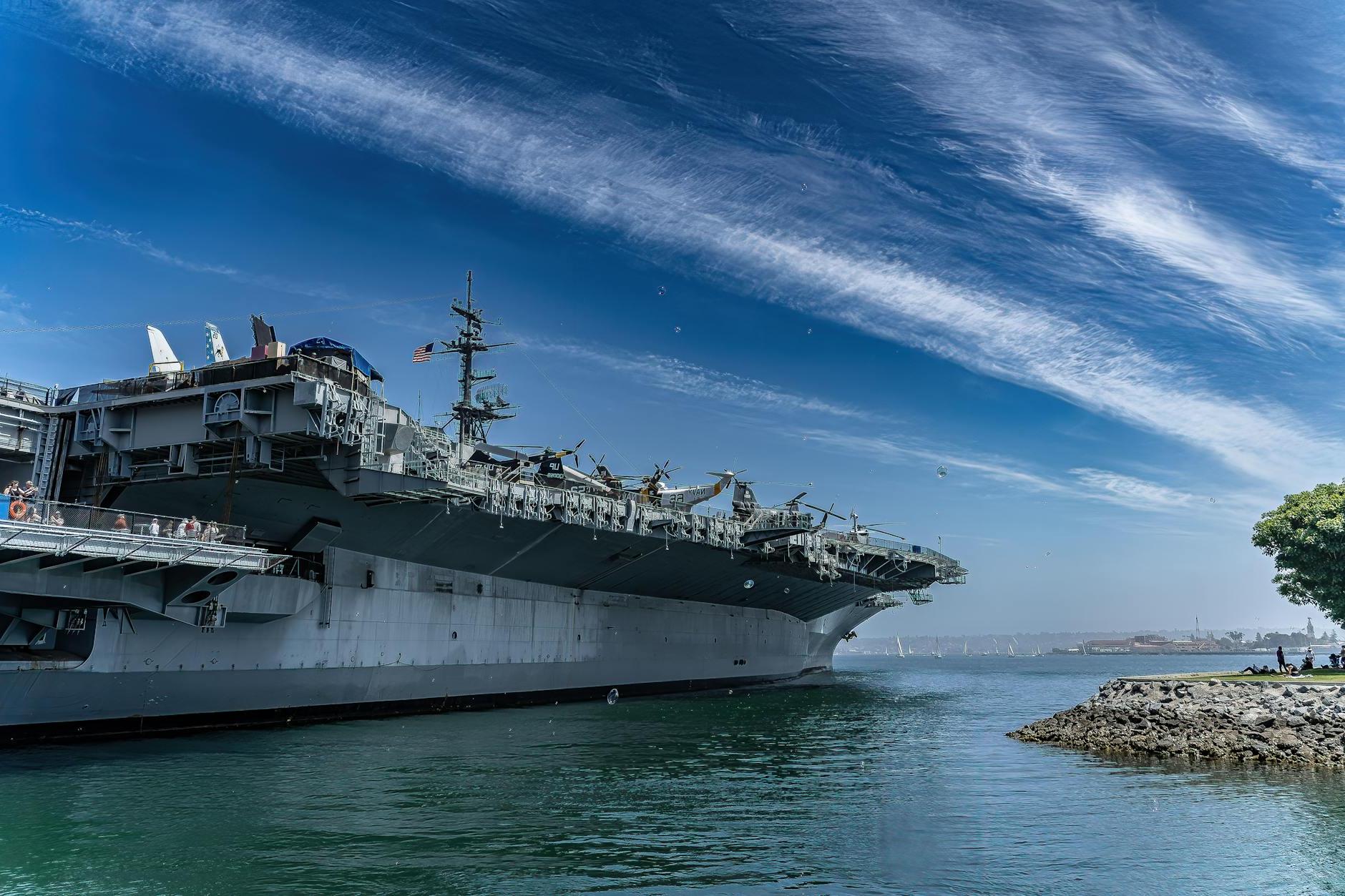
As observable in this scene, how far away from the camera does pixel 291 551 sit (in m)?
27.8

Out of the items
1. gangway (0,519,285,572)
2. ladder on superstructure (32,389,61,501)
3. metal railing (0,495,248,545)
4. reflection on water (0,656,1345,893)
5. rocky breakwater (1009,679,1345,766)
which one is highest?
ladder on superstructure (32,389,61,501)

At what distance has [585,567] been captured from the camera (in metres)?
35.8

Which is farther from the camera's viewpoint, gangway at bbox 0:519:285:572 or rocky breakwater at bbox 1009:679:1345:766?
rocky breakwater at bbox 1009:679:1345:766

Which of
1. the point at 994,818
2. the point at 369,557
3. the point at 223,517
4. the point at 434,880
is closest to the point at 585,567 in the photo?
the point at 369,557

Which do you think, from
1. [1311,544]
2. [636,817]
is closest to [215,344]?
[636,817]

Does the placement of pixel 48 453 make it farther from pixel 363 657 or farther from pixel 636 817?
pixel 636 817

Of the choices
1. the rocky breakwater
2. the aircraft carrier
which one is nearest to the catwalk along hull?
the aircraft carrier

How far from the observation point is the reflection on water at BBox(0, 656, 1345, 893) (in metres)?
11.3

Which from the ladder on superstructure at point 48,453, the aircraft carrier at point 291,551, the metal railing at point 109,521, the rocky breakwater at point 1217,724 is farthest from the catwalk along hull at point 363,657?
the rocky breakwater at point 1217,724

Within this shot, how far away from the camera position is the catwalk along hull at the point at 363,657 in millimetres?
22312

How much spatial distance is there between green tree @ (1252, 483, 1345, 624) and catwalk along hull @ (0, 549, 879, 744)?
24.3 meters

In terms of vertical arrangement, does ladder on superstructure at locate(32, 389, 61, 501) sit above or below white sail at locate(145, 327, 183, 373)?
below

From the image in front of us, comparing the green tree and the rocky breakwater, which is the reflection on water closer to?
the rocky breakwater

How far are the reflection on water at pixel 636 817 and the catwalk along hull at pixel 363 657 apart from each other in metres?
1.51
